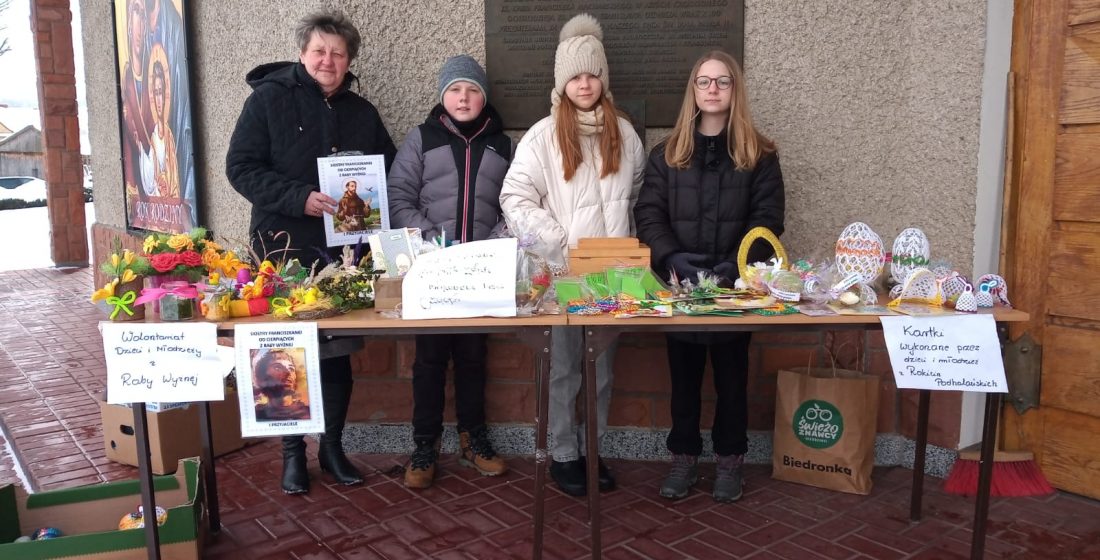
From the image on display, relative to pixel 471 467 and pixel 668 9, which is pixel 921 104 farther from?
pixel 471 467

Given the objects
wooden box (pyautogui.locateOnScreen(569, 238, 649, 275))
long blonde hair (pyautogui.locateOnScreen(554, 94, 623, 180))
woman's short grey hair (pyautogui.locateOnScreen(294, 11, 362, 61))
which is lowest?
wooden box (pyautogui.locateOnScreen(569, 238, 649, 275))

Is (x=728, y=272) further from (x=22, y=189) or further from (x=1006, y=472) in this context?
(x=22, y=189)

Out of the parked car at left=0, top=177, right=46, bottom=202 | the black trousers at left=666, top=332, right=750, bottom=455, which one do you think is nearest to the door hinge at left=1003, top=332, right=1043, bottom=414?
the black trousers at left=666, top=332, right=750, bottom=455

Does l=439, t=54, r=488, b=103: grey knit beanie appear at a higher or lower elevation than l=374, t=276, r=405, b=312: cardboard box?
higher

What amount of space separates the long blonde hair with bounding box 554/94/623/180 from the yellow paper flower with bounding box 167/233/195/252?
164 centimetres

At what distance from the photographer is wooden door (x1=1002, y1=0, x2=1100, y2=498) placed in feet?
11.2

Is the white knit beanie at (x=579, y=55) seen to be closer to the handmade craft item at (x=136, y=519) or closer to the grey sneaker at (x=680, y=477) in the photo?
the grey sneaker at (x=680, y=477)

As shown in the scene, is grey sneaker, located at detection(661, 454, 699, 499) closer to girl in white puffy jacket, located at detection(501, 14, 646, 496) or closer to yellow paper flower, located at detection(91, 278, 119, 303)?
girl in white puffy jacket, located at detection(501, 14, 646, 496)

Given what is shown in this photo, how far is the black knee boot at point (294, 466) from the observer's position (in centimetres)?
379

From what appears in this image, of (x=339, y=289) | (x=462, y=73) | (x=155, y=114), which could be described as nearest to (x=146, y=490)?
(x=339, y=289)

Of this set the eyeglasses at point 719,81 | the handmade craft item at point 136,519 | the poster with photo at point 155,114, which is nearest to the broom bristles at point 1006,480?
the eyeglasses at point 719,81

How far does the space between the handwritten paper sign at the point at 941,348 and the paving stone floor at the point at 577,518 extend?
85cm

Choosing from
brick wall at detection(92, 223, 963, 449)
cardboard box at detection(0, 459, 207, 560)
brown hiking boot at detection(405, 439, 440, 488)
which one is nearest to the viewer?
cardboard box at detection(0, 459, 207, 560)

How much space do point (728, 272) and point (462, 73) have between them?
1.57 m
